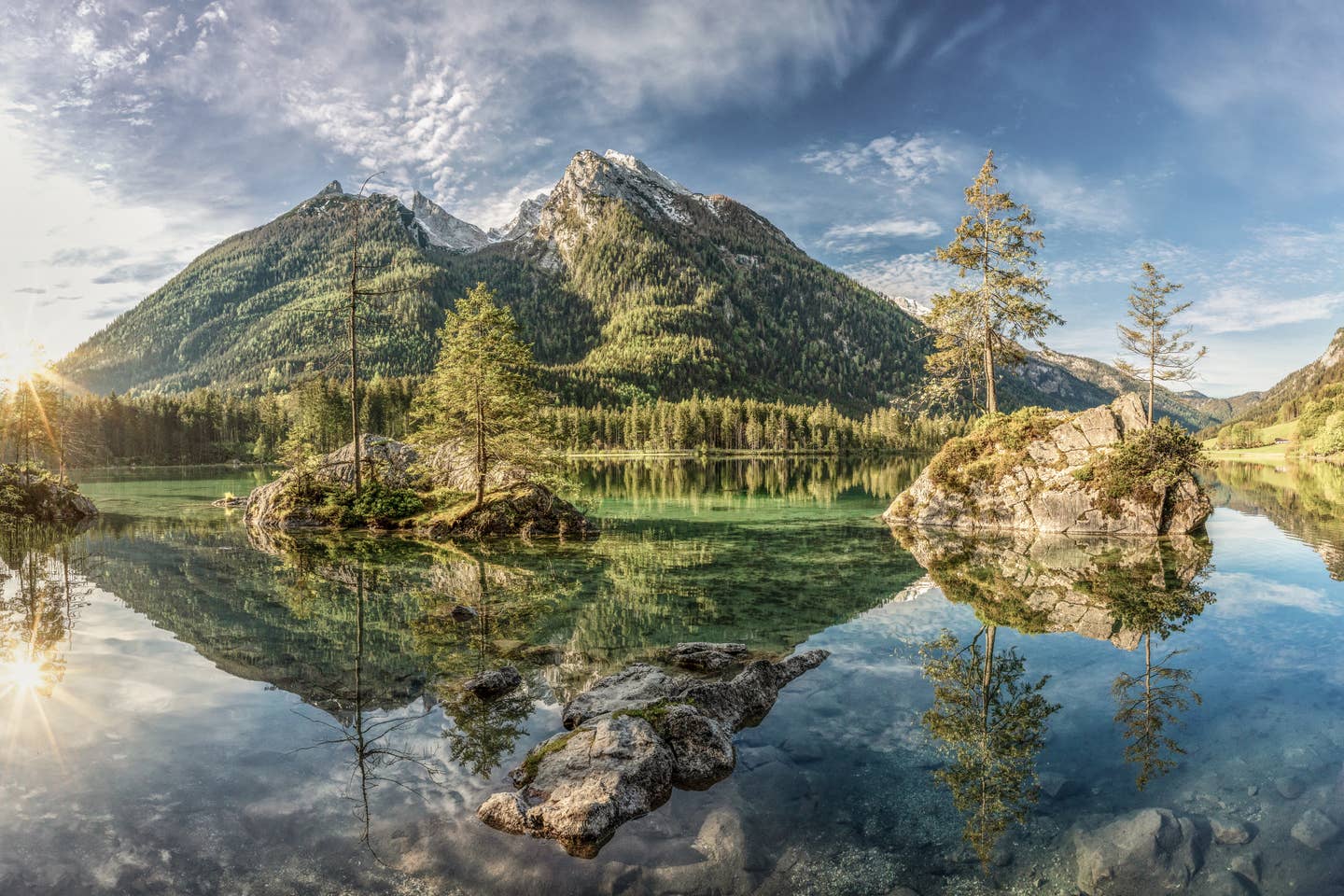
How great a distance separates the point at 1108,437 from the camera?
112 feet

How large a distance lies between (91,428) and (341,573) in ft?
485

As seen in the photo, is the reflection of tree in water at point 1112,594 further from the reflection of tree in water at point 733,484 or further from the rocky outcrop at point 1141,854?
the reflection of tree in water at point 733,484

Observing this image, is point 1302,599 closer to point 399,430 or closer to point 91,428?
point 399,430

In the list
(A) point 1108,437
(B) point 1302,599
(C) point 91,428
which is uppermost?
(C) point 91,428

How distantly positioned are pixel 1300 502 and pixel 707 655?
54907 mm

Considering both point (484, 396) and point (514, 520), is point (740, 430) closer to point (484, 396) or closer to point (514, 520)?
point (514, 520)

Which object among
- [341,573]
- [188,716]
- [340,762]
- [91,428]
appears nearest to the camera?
[340,762]

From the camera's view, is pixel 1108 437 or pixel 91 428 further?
pixel 91 428

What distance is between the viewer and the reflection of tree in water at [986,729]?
8539mm

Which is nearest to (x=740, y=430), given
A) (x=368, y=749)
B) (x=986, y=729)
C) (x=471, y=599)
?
(x=471, y=599)

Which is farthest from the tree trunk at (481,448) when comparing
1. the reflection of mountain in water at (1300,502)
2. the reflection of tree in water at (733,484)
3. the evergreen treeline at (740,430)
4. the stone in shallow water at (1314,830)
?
the evergreen treeline at (740,430)

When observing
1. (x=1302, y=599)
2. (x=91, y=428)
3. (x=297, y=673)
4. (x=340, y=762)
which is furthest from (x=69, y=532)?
(x=91, y=428)

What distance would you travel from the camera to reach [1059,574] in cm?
2306

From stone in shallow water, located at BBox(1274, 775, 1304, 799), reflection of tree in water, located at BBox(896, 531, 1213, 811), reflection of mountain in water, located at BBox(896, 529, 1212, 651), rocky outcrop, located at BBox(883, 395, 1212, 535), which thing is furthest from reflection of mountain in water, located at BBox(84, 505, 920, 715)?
stone in shallow water, located at BBox(1274, 775, 1304, 799)
